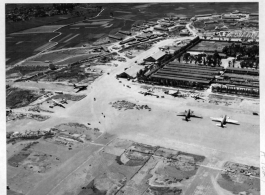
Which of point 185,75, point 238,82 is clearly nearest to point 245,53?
point 238,82

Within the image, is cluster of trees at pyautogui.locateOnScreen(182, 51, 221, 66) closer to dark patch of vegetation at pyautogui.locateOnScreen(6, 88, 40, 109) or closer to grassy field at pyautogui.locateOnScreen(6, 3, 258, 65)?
grassy field at pyautogui.locateOnScreen(6, 3, 258, 65)

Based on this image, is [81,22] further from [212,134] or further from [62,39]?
[212,134]

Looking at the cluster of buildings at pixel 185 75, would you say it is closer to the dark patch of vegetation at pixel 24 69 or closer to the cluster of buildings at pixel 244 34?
the cluster of buildings at pixel 244 34

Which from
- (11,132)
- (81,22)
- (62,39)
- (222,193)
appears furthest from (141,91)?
(81,22)

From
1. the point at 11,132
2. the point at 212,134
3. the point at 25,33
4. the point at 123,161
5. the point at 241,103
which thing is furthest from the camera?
the point at 25,33

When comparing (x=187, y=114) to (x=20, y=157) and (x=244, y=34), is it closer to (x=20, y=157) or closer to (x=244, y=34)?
(x=20, y=157)

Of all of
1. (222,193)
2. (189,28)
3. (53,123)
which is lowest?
(222,193)

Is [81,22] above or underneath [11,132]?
above

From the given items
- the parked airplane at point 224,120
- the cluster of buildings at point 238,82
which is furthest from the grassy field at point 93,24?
Result: the parked airplane at point 224,120
